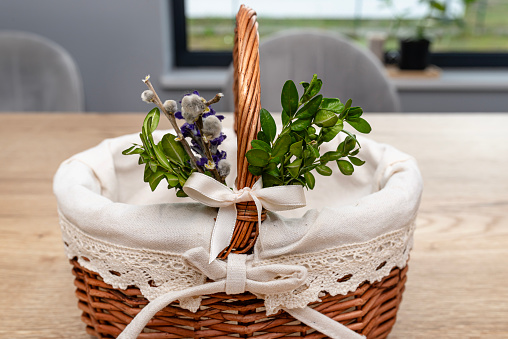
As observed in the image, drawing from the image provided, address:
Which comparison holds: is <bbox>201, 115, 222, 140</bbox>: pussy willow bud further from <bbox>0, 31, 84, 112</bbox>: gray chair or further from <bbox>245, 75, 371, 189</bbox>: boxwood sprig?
<bbox>0, 31, 84, 112</bbox>: gray chair

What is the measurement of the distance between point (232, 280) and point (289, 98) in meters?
0.14

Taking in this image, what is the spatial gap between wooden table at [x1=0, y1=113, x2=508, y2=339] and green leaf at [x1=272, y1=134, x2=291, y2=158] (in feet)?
0.84

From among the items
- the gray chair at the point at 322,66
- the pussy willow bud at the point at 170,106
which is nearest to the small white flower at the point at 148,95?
the pussy willow bud at the point at 170,106

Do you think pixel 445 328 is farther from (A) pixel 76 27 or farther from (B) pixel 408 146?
(A) pixel 76 27

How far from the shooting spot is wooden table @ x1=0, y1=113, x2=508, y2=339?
0.54m

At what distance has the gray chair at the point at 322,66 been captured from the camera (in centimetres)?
132

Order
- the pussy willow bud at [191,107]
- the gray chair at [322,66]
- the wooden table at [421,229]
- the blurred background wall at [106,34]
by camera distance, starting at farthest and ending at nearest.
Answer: the blurred background wall at [106,34] → the gray chair at [322,66] → the wooden table at [421,229] → the pussy willow bud at [191,107]

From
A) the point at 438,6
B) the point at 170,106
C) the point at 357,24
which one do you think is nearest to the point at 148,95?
the point at 170,106

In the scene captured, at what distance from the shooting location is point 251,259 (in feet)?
1.28

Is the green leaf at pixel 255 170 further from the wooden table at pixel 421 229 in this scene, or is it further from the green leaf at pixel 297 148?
the wooden table at pixel 421 229

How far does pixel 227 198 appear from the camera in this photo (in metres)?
0.38

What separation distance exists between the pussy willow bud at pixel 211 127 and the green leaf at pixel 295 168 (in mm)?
64

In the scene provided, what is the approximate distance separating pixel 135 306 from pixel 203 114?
6.5 inches

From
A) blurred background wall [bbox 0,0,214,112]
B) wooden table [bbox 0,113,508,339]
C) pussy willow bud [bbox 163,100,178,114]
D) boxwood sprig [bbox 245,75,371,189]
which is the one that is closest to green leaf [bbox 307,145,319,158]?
boxwood sprig [bbox 245,75,371,189]
